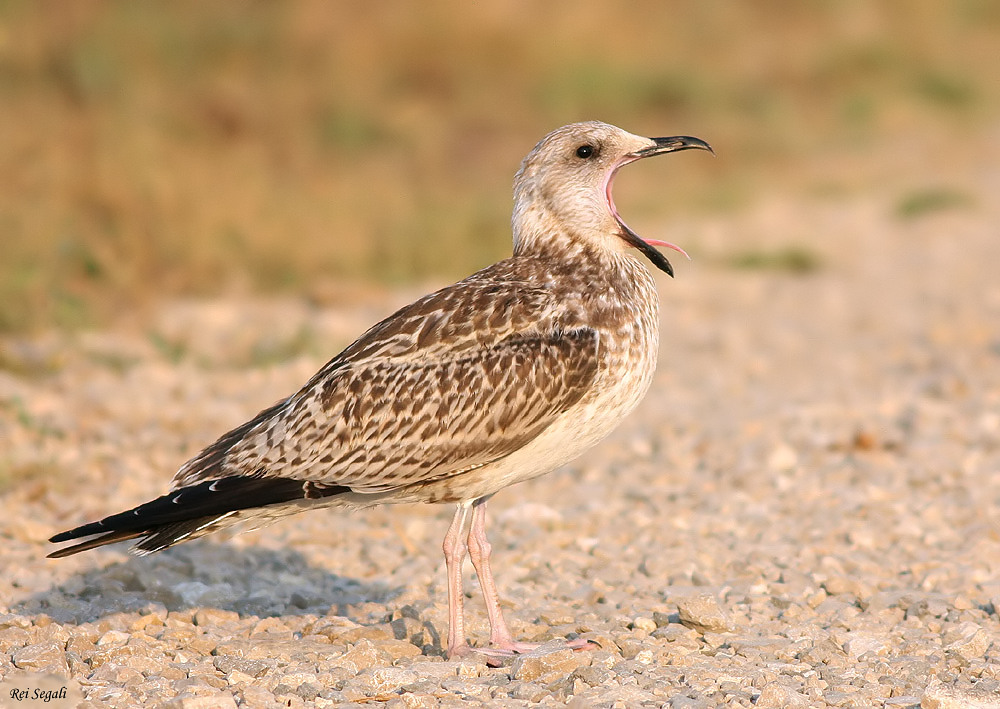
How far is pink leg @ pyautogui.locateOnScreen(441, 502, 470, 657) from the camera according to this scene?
4.86 meters

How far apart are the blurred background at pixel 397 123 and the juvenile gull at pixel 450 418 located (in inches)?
218

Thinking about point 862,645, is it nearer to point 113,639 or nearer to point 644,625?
point 644,625

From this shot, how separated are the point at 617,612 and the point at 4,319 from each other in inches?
240

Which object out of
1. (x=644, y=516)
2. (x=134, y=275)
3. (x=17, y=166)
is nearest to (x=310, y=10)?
(x=17, y=166)

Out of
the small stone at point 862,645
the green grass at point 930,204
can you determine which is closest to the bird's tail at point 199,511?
the small stone at point 862,645

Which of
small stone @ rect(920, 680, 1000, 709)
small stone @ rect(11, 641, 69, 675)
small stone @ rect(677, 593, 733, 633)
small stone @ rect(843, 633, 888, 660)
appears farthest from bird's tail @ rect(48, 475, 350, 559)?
small stone @ rect(920, 680, 1000, 709)

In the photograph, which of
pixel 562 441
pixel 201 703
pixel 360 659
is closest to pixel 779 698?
pixel 562 441

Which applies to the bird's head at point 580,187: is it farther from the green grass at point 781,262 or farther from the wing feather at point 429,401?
the green grass at point 781,262

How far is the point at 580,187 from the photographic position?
216 inches

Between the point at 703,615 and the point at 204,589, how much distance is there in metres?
2.02

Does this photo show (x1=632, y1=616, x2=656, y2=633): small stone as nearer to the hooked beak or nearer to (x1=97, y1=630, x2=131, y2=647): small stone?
the hooked beak

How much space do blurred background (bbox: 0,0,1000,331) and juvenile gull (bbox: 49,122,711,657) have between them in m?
5.53

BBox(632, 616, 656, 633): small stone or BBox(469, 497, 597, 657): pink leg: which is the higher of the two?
BBox(469, 497, 597, 657): pink leg

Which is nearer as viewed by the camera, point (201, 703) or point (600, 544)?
point (201, 703)
